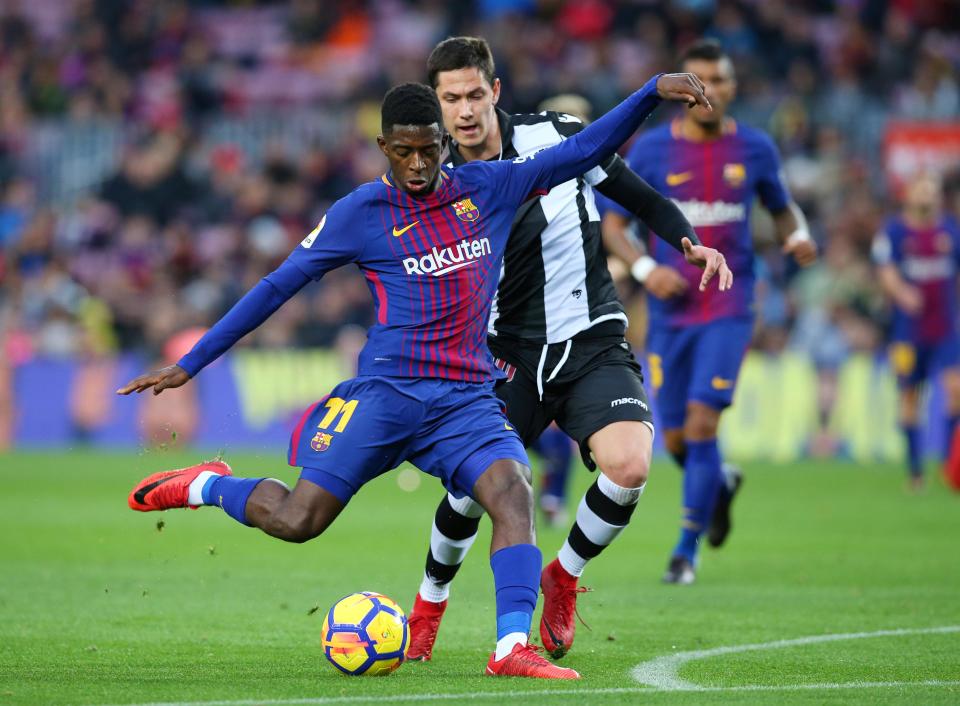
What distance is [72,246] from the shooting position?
22453 mm

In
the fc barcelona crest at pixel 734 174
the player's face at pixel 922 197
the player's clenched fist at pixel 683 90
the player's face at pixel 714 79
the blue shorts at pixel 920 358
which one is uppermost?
the player's clenched fist at pixel 683 90

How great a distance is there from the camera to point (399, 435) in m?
5.96

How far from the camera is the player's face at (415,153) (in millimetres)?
5852

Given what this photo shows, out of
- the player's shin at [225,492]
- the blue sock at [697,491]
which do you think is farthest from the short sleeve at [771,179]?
the player's shin at [225,492]

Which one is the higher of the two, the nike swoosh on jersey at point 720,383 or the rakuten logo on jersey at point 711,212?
the rakuten logo on jersey at point 711,212

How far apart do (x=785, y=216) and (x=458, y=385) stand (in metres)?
3.86

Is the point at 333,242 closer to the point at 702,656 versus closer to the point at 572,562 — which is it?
the point at 572,562

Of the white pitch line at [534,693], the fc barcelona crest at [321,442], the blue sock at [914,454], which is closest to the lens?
the white pitch line at [534,693]

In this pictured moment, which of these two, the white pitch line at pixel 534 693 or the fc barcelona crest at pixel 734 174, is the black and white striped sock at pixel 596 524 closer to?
the white pitch line at pixel 534 693

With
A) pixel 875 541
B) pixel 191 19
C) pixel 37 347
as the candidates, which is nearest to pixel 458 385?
pixel 875 541

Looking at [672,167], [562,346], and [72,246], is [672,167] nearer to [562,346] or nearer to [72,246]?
[562,346]

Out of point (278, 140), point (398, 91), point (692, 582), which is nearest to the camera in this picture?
point (398, 91)

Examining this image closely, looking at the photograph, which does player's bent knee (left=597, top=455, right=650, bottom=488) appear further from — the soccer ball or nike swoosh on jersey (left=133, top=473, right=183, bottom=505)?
nike swoosh on jersey (left=133, top=473, right=183, bottom=505)

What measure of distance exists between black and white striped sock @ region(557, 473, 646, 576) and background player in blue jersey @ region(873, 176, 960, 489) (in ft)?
28.0
